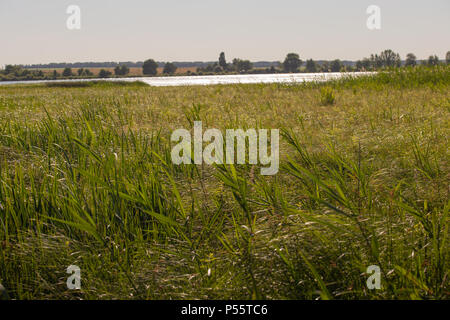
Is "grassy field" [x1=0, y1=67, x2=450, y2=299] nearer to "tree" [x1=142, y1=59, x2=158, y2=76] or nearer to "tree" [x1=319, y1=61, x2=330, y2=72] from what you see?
"tree" [x1=319, y1=61, x2=330, y2=72]

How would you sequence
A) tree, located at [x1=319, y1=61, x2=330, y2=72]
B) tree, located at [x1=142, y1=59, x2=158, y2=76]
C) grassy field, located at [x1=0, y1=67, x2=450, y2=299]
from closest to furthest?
grassy field, located at [x1=0, y1=67, x2=450, y2=299], tree, located at [x1=319, y1=61, x2=330, y2=72], tree, located at [x1=142, y1=59, x2=158, y2=76]

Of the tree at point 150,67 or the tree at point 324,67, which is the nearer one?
the tree at point 324,67

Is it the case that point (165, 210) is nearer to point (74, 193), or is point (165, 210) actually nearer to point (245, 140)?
point (74, 193)

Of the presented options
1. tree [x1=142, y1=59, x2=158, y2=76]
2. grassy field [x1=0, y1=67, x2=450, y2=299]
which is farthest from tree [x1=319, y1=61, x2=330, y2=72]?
tree [x1=142, y1=59, x2=158, y2=76]

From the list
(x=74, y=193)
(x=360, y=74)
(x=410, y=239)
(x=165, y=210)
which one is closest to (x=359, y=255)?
(x=410, y=239)

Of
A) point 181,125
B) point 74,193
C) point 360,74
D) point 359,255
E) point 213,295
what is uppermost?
point 360,74

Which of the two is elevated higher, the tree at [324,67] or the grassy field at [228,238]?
the tree at [324,67]

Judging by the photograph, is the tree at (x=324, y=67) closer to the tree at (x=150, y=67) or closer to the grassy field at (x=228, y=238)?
the grassy field at (x=228, y=238)

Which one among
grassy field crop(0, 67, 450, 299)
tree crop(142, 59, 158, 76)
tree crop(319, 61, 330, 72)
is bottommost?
grassy field crop(0, 67, 450, 299)

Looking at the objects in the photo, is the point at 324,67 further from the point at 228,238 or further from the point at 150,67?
the point at 150,67

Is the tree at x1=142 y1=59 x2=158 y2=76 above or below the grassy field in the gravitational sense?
above

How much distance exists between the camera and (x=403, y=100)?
5.30 meters

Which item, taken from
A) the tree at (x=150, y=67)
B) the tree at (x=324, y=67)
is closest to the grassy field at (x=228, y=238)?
the tree at (x=324, y=67)

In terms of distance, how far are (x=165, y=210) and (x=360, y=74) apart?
9.97 m
